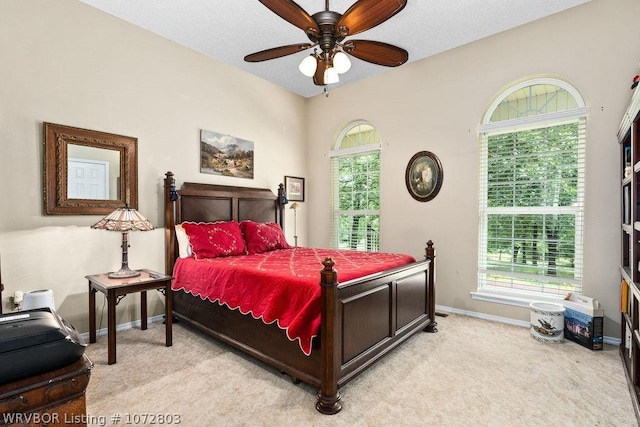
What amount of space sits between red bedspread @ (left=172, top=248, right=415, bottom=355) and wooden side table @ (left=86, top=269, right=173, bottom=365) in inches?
13.0

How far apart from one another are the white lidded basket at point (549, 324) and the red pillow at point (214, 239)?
10.3 feet

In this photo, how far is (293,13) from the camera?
2.05 meters

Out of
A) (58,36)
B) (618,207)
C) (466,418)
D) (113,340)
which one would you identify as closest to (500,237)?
(618,207)

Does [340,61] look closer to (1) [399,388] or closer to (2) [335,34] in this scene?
(2) [335,34]

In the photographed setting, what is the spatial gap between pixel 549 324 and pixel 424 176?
209 cm

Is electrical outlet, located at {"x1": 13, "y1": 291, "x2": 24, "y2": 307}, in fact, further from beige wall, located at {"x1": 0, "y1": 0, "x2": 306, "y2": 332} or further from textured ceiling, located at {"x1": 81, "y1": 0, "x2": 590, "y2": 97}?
textured ceiling, located at {"x1": 81, "y1": 0, "x2": 590, "y2": 97}

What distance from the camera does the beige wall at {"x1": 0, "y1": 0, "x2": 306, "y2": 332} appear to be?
106 inches

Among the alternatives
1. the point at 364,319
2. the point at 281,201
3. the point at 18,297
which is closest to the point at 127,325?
the point at 18,297

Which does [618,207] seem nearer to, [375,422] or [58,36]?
[375,422]

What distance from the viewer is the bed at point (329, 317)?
2.04 m

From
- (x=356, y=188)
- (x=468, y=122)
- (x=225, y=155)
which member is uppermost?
(x=468, y=122)

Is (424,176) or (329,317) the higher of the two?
(424,176)

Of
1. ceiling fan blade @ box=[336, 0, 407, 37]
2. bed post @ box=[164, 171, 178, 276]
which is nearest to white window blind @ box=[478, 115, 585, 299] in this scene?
ceiling fan blade @ box=[336, 0, 407, 37]

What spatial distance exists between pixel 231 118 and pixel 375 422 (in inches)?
153
